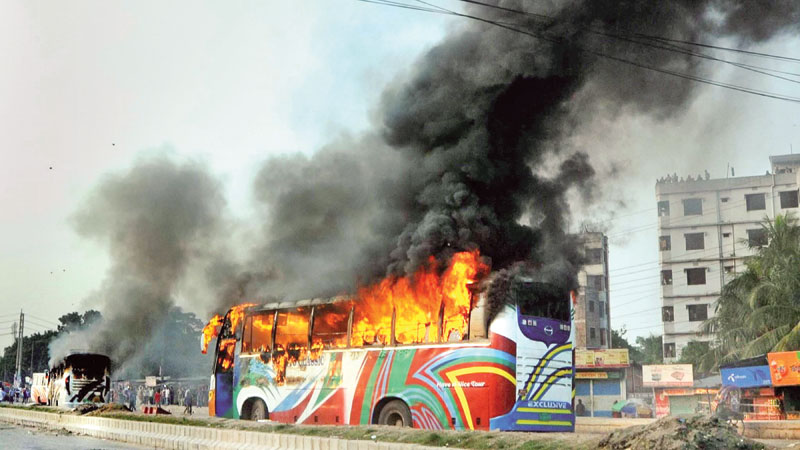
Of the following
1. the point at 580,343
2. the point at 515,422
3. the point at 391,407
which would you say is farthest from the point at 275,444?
the point at 580,343

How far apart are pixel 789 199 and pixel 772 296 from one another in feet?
125

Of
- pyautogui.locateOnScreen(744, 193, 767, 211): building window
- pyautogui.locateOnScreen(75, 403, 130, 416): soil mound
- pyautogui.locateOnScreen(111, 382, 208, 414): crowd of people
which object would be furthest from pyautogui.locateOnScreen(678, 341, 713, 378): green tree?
pyautogui.locateOnScreen(75, 403, 130, 416): soil mound

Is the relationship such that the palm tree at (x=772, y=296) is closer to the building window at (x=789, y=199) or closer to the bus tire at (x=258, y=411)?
the bus tire at (x=258, y=411)

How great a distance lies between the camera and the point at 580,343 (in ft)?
240

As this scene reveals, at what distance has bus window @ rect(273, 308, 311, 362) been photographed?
2098 cm

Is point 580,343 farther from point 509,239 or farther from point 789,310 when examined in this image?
point 509,239

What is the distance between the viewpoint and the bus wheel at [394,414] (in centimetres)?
1816

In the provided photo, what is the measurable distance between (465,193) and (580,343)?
57.7m

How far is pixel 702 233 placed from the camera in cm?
6950

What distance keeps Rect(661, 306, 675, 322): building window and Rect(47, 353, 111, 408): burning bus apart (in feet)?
162

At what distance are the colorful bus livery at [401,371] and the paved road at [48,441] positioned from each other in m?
3.78

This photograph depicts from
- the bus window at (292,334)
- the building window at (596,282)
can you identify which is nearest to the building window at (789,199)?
the building window at (596,282)

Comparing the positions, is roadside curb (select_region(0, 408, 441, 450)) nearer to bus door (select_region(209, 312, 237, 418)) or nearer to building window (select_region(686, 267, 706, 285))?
bus door (select_region(209, 312, 237, 418))

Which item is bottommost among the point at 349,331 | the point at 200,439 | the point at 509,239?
the point at 200,439
